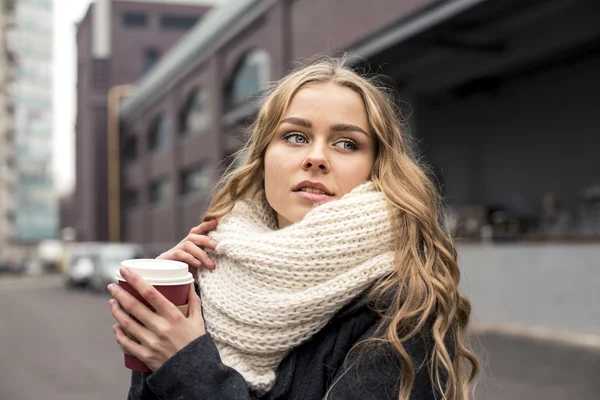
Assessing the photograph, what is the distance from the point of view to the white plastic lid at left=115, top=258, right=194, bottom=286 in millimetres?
1404

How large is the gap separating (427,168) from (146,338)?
109cm

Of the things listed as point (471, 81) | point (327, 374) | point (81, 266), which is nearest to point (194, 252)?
point (327, 374)

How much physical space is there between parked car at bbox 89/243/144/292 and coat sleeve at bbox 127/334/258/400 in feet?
76.9

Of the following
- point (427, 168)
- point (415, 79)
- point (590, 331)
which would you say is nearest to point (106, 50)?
point (415, 79)

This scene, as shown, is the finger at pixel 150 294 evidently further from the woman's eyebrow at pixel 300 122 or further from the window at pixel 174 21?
the window at pixel 174 21

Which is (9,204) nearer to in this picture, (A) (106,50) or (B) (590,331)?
(A) (106,50)

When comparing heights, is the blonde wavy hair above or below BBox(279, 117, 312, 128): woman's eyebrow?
Answer: below

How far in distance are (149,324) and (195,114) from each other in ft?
97.7

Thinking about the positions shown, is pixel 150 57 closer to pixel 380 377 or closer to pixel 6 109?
pixel 6 109

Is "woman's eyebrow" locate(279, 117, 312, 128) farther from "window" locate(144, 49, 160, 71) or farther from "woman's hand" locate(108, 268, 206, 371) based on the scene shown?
"window" locate(144, 49, 160, 71)

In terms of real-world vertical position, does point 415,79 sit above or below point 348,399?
above

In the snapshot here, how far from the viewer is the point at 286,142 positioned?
1715 mm

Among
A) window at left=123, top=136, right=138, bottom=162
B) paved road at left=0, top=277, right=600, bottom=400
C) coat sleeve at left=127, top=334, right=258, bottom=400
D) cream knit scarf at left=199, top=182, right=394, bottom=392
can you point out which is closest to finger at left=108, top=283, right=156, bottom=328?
coat sleeve at left=127, top=334, right=258, bottom=400

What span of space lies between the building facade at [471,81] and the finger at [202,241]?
7556mm
